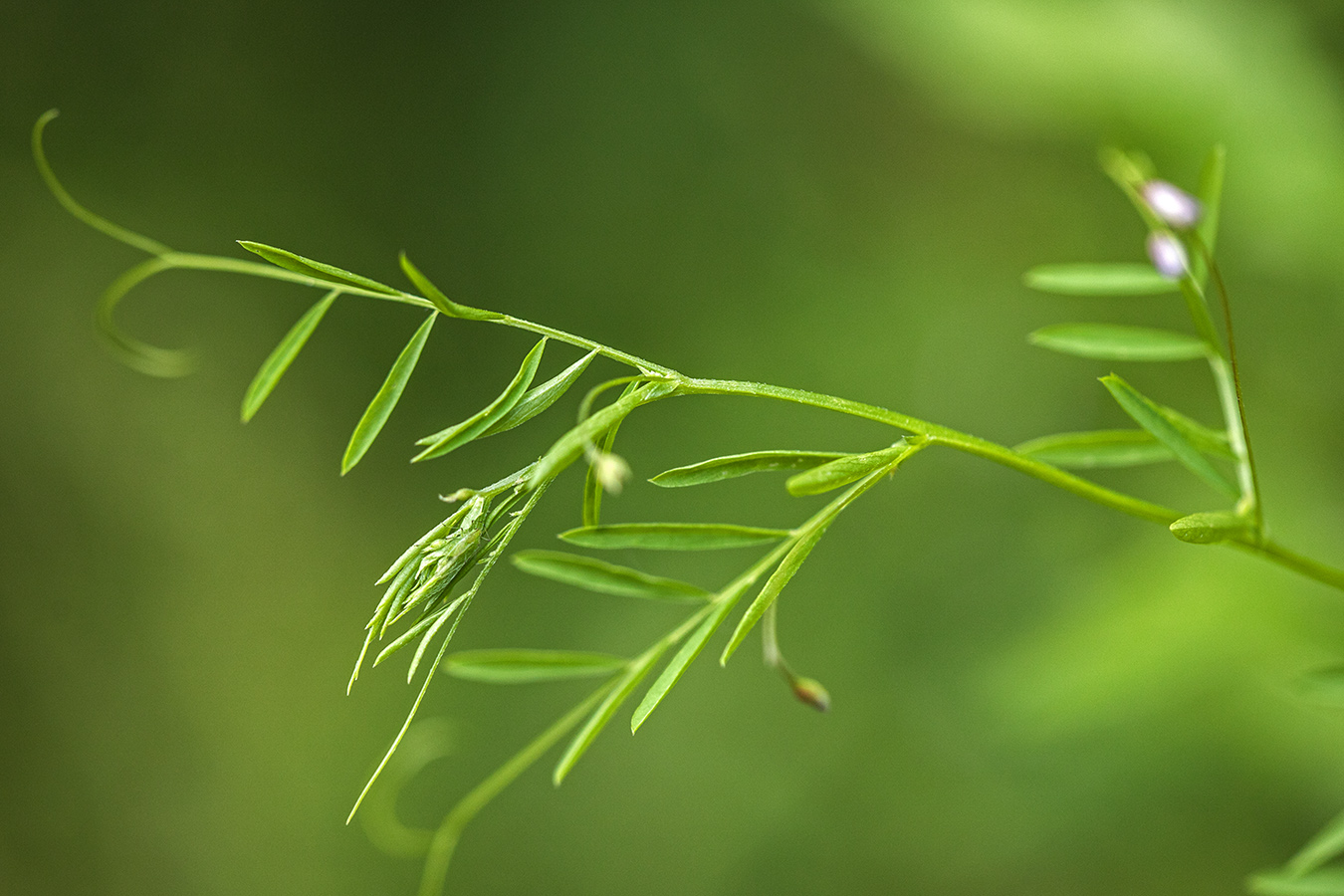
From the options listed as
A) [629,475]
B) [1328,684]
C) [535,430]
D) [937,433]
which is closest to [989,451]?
[937,433]

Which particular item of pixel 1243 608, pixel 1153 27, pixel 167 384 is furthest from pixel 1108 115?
pixel 167 384

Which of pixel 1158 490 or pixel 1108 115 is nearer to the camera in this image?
pixel 1108 115

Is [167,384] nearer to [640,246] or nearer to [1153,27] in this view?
[640,246]

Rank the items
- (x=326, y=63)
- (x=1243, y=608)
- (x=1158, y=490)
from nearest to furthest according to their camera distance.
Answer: (x=1243, y=608) < (x=1158, y=490) < (x=326, y=63)

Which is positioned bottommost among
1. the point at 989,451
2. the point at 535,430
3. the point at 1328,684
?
the point at 535,430

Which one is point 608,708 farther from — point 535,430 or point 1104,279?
point 535,430

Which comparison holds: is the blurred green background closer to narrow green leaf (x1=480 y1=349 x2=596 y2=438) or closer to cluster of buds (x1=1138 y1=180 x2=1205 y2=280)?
cluster of buds (x1=1138 y1=180 x2=1205 y2=280)

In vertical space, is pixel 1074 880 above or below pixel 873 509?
below
